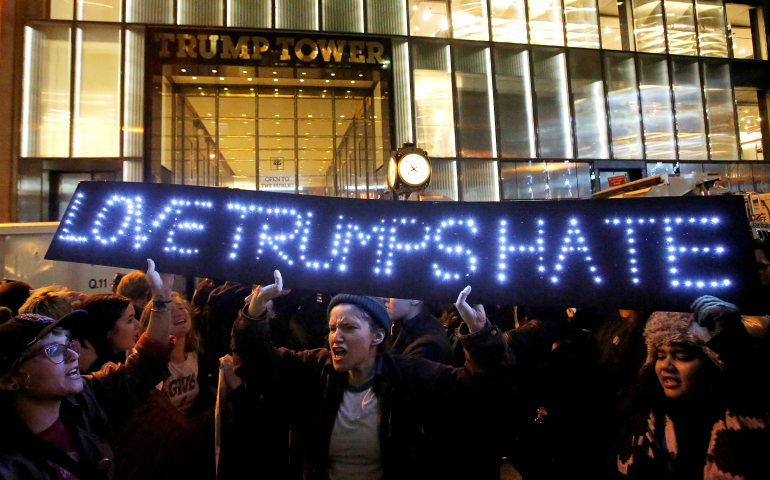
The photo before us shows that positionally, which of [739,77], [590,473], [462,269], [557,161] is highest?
[739,77]

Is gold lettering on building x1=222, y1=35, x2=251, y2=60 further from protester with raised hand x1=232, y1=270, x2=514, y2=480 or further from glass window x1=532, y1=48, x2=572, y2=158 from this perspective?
protester with raised hand x1=232, y1=270, x2=514, y2=480

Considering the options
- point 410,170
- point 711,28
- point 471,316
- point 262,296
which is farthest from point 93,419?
point 711,28

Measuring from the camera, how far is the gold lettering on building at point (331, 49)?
12883 mm

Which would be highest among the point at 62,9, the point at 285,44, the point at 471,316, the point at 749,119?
the point at 62,9

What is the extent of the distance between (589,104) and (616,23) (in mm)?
3288

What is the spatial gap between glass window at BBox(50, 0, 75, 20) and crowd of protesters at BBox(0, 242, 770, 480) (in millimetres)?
12325

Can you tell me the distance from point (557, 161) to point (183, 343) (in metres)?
13.0

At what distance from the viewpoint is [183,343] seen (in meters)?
3.39

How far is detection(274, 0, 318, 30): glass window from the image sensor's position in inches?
508

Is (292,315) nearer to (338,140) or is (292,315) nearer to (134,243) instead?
(134,243)

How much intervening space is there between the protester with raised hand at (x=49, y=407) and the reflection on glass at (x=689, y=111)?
17.1 m

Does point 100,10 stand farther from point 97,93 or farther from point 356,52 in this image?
point 356,52

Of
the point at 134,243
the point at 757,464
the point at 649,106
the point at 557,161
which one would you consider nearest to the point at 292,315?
the point at 134,243

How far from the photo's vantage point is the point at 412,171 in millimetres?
6117
